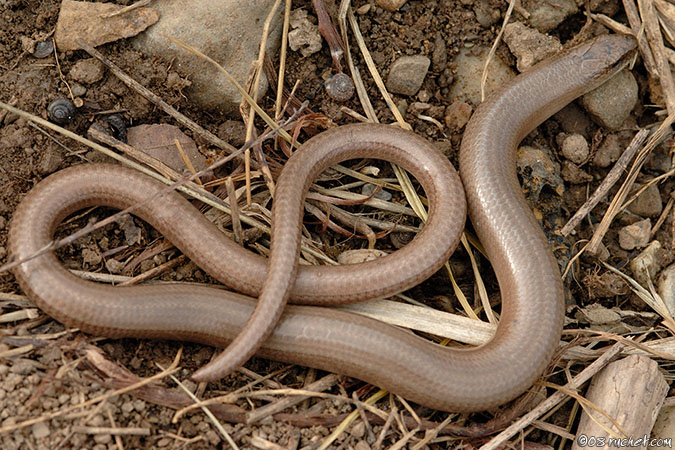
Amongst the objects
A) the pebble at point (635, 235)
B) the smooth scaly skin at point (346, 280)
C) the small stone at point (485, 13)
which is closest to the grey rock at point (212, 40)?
the smooth scaly skin at point (346, 280)

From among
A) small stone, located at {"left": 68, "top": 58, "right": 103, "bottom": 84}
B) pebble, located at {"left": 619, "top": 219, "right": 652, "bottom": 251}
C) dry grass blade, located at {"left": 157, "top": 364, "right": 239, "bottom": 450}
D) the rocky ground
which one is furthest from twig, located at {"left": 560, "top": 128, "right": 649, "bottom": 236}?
small stone, located at {"left": 68, "top": 58, "right": 103, "bottom": 84}

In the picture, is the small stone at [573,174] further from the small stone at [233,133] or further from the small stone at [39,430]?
the small stone at [39,430]

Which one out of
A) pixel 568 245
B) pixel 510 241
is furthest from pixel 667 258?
pixel 510 241

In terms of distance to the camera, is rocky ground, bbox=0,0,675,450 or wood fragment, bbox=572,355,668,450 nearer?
rocky ground, bbox=0,0,675,450

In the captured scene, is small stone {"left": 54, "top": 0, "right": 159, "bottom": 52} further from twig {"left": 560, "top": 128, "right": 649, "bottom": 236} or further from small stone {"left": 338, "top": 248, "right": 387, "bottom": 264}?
twig {"left": 560, "top": 128, "right": 649, "bottom": 236}

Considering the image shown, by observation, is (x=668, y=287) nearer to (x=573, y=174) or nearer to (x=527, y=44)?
(x=573, y=174)
